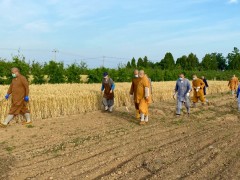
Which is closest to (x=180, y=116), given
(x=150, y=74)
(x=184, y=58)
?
(x=150, y=74)

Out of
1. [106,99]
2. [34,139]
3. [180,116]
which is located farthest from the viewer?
[106,99]

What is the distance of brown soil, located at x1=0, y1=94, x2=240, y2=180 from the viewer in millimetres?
5535

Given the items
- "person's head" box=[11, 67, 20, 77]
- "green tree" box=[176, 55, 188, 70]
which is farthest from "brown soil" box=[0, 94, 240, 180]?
"green tree" box=[176, 55, 188, 70]

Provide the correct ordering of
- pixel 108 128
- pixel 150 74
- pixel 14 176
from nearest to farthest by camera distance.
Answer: pixel 14 176, pixel 108 128, pixel 150 74

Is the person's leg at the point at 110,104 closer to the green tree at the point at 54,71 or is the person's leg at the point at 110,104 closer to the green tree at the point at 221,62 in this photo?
the green tree at the point at 54,71

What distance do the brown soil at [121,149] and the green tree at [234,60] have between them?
55789mm

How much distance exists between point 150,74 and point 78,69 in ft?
41.8

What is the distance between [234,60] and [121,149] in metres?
62.2

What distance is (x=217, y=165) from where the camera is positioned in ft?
19.3

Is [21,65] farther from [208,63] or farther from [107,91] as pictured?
[208,63]

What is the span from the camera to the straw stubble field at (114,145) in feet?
18.3

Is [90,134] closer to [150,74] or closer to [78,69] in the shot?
[78,69]

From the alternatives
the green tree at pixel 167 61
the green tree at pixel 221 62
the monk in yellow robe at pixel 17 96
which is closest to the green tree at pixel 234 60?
the green tree at pixel 221 62

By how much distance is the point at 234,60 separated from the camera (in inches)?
2515
